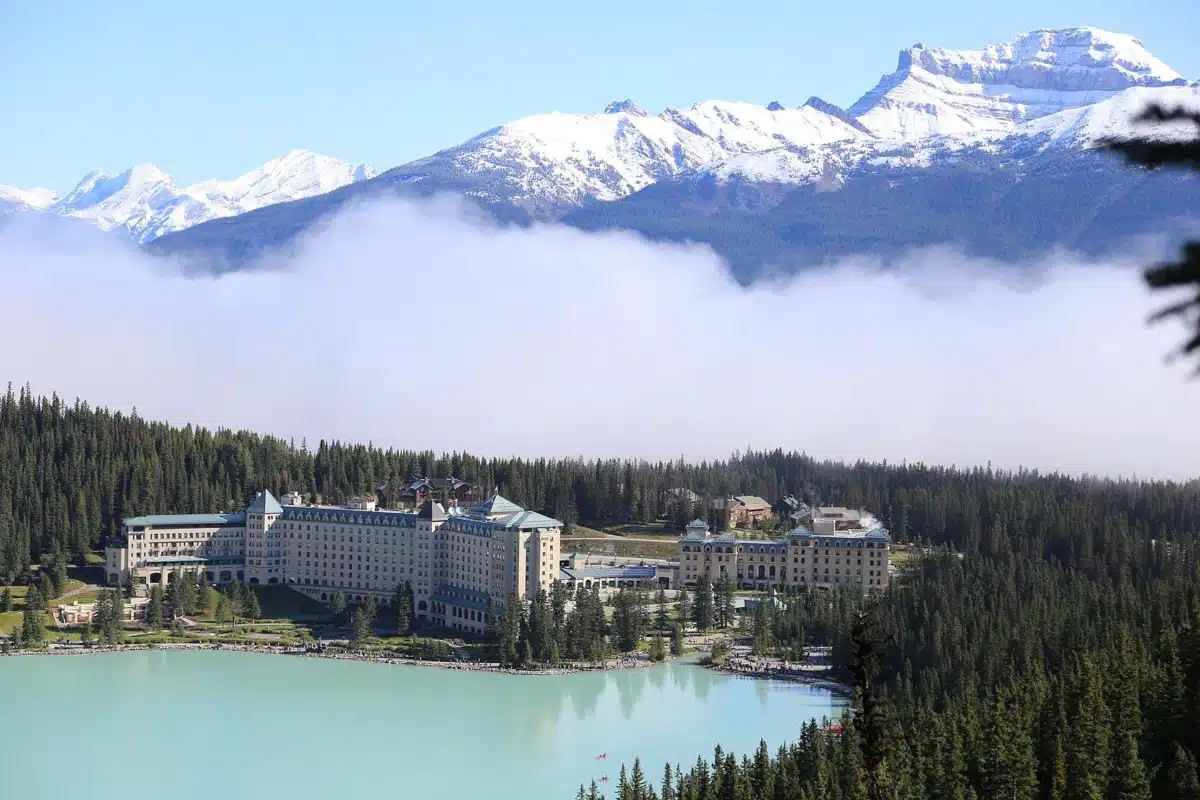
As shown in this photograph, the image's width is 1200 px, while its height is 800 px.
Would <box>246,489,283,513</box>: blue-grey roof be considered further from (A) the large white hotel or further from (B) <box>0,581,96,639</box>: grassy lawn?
(B) <box>0,581,96,639</box>: grassy lawn

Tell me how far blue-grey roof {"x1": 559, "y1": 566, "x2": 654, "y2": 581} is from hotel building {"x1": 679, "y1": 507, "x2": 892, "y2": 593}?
1.63 metres

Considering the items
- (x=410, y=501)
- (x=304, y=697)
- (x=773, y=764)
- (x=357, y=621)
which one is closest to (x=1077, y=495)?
(x=410, y=501)

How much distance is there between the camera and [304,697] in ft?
159

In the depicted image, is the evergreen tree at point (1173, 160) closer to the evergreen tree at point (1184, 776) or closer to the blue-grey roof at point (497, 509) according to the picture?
the evergreen tree at point (1184, 776)

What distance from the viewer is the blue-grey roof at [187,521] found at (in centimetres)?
6400

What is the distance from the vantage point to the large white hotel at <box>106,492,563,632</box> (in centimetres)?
5872

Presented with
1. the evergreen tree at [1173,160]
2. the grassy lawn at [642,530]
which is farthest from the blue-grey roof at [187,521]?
the evergreen tree at [1173,160]

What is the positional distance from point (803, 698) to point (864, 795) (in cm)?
2359

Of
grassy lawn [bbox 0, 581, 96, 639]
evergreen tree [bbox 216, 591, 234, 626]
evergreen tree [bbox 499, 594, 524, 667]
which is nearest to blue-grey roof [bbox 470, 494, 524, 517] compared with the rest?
evergreen tree [bbox 499, 594, 524, 667]

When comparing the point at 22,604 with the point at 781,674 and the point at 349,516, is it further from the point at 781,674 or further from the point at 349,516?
the point at 781,674

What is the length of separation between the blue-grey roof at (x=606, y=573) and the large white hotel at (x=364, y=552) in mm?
1883

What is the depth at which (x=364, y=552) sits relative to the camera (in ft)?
208

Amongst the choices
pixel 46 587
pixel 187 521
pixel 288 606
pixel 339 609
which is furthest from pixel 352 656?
pixel 187 521

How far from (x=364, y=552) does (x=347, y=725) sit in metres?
19.0
